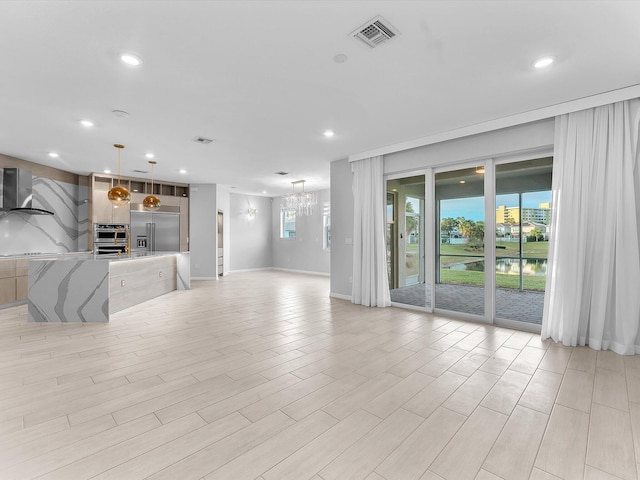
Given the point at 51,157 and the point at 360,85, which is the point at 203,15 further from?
the point at 51,157

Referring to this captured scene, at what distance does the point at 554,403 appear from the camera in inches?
93.7

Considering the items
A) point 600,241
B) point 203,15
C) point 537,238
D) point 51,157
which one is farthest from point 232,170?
point 600,241

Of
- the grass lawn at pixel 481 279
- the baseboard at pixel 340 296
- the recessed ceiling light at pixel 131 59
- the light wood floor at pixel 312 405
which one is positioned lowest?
the baseboard at pixel 340 296

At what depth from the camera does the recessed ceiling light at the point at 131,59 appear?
2.78 metres

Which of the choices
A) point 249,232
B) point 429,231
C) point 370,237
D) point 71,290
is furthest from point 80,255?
point 429,231

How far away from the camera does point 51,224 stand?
7117 millimetres

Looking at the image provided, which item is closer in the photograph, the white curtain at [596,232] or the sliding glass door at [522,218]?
the white curtain at [596,232]

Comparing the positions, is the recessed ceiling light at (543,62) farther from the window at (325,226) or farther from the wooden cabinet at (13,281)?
the wooden cabinet at (13,281)

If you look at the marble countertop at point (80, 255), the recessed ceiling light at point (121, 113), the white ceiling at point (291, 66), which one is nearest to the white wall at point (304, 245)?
the marble countertop at point (80, 255)

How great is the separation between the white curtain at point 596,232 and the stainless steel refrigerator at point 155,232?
29.4 ft

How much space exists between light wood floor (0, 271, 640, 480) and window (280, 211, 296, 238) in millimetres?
7477

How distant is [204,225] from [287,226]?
3285 mm

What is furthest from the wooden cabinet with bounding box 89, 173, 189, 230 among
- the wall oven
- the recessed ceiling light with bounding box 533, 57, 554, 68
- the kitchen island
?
the recessed ceiling light with bounding box 533, 57, 554, 68

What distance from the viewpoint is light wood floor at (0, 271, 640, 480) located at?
5.67ft
